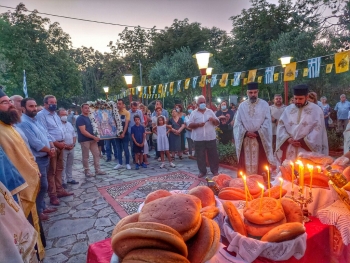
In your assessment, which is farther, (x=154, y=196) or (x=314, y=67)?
(x=314, y=67)

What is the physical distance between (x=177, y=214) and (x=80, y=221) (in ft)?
13.7

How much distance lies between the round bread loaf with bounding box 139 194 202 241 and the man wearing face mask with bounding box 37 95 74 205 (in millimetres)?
5119

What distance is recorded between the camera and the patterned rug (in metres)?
5.74

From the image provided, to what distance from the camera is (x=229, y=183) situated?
275 centimetres

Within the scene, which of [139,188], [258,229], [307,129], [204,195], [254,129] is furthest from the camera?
[139,188]

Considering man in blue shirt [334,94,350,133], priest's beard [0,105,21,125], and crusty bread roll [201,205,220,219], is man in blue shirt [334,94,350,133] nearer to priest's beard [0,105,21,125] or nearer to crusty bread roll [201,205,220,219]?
crusty bread roll [201,205,220,219]

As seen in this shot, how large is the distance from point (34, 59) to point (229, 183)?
111ft

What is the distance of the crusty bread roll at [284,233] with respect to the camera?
170cm

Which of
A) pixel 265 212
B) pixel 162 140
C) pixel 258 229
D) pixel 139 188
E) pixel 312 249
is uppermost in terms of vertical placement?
pixel 265 212

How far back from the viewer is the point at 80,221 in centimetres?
498

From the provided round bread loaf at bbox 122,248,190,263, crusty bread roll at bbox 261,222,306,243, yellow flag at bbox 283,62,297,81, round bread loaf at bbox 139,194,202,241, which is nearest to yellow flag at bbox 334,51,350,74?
yellow flag at bbox 283,62,297,81

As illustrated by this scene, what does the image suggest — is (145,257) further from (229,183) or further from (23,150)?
(23,150)

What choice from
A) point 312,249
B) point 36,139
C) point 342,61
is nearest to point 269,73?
point 342,61

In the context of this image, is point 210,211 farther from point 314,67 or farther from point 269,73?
point 269,73
